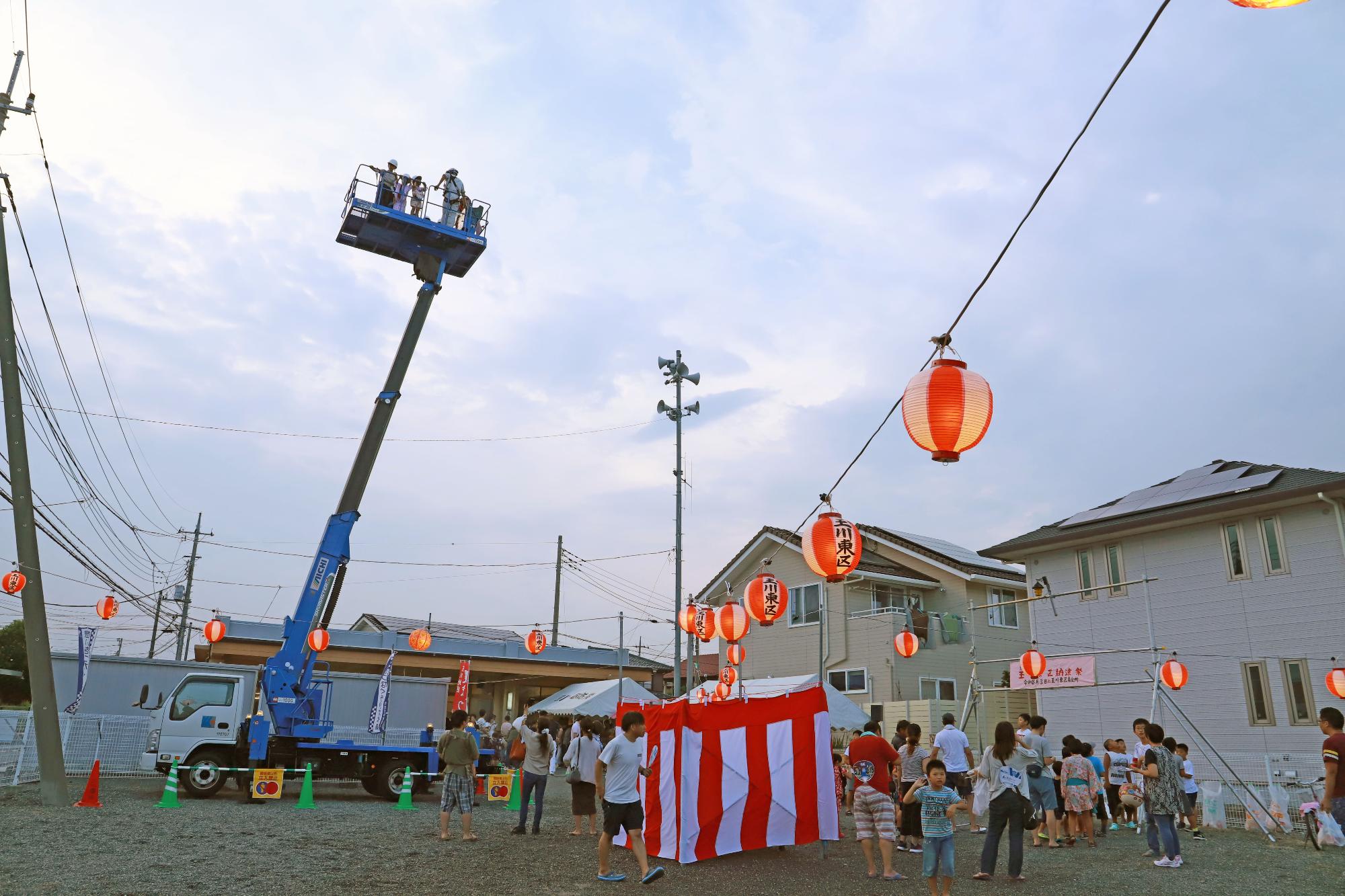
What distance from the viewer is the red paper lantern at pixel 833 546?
1232 cm

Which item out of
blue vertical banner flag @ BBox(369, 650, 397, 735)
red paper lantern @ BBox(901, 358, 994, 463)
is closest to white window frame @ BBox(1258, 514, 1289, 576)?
red paper lantern @ BBox(901, 358, 994, 463)

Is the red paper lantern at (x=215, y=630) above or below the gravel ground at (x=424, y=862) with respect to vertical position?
above

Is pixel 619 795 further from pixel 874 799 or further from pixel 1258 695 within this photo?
pixel 1258 695

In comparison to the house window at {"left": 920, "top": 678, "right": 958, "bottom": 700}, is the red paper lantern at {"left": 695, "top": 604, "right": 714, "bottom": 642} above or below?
above

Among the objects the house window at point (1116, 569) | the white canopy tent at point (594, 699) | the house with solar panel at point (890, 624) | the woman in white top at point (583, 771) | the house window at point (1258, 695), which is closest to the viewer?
the woman in white top at point (583, 771)

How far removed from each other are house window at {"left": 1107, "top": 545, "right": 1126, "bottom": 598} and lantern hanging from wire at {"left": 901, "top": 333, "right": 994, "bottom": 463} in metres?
15.6

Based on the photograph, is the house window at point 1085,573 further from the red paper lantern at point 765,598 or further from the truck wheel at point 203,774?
the truck wheel at point 203,774

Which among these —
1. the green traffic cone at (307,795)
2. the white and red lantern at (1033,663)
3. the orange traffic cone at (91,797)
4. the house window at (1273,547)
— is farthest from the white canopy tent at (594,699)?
the house window at (1273,547)

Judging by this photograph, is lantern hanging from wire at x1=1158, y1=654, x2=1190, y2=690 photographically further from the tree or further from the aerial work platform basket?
the tree

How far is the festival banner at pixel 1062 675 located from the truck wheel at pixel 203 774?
16959mm

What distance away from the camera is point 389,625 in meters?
38.9

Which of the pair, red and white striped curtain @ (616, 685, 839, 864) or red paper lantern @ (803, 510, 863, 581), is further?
red paper lantern @ (803, 510, 863, 581)

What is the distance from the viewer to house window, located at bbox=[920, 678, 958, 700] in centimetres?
2841

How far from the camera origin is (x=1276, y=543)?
18.5m
